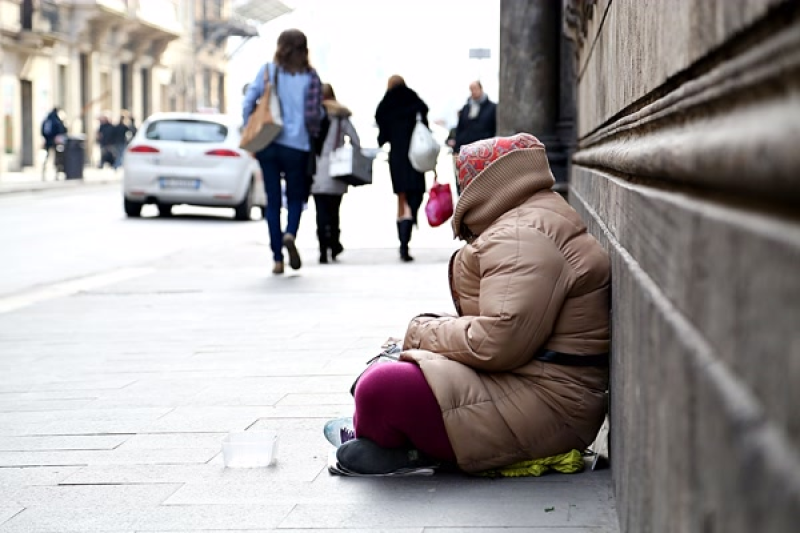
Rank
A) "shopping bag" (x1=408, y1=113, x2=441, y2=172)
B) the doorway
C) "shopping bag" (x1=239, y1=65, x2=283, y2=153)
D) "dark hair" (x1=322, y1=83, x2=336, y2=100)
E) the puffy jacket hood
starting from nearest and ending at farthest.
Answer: the puffy jacket hood → "shopping bag" (x1=239, y1=65, x2=283, y2=153) → "shopping bag" (x1=408, y1=113, x2=441, y2=172) → "dark hair" (x1=322, y1=83, x2=336, y2=100) → the doorway

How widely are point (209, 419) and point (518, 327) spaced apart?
73.5 inches

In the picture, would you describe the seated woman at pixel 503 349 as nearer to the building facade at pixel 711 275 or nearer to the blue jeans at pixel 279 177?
the building facade at pixel 711 275

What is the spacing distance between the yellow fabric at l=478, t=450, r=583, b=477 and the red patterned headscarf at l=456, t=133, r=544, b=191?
2.78 ft

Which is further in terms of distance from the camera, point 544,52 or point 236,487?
point 544,52

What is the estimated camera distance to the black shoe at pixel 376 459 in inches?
179

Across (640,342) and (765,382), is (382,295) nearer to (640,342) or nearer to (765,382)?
(640,342)

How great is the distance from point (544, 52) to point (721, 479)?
11.6 meters

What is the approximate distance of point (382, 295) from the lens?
1048cm

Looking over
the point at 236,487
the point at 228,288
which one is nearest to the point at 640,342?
the point at 236,487

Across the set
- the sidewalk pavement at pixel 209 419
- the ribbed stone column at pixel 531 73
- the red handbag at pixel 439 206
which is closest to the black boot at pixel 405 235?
the ribbed stone column at pixel 531 73

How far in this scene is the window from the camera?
72.7 ft

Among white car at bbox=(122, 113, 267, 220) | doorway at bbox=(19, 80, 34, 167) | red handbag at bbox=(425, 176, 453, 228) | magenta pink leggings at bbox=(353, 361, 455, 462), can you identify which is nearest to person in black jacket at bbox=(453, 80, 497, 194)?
white car at bbox=(122, 113, 267, 220)

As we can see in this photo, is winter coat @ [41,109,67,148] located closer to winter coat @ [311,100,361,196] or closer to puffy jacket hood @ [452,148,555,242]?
winter coat @ [311,100,361,196]

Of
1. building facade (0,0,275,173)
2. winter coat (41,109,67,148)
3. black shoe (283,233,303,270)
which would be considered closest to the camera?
black shoe (283,233,303,270)
